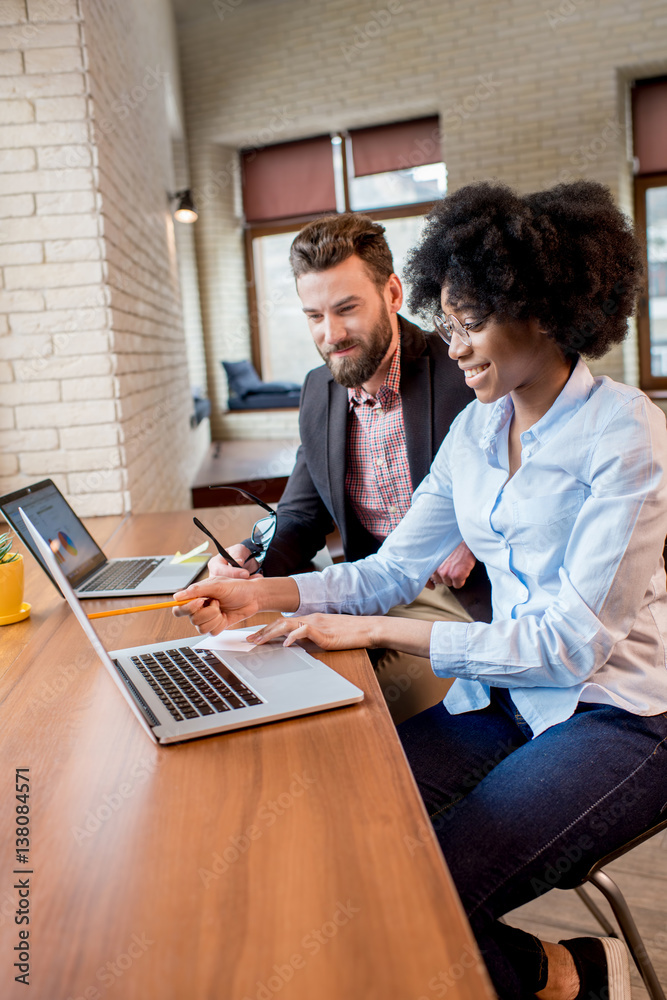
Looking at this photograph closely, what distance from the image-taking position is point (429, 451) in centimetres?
185

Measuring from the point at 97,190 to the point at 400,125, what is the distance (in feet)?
19.0

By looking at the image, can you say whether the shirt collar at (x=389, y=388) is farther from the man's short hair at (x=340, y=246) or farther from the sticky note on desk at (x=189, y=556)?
the sticky note on desk at (x=189, y=556)

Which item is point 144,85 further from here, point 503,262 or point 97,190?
point 503,262

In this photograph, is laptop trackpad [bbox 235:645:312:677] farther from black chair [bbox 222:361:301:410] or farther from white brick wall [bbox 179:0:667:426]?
black chair [bbox 222:361:301:410]

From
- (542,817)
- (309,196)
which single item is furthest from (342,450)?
(309,196)

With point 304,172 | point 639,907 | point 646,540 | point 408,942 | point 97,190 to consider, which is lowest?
point 639,907

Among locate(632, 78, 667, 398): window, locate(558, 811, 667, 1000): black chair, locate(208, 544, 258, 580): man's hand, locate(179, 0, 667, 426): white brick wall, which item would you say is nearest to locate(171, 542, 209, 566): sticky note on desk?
locate(208, 544, 258, 580): man's hand

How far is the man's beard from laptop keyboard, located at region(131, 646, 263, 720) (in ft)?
2.93

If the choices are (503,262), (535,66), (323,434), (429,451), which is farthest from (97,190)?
(535,66)

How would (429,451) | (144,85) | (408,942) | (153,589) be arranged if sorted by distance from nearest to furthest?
(408,942), (153,589), (429,451), (144,85)

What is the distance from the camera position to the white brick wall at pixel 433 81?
21.2ft

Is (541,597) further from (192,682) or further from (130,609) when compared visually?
(130,609)

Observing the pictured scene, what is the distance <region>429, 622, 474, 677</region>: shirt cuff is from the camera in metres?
1.20

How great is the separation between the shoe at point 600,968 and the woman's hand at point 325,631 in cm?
59
